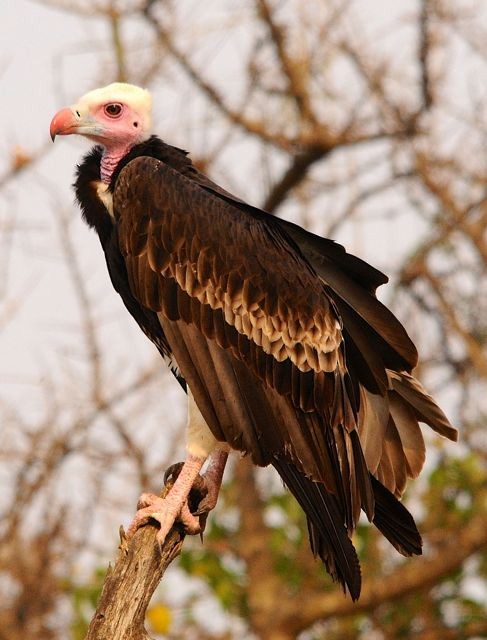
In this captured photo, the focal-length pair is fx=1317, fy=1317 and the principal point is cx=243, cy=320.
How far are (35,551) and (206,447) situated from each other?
6656 millimetres

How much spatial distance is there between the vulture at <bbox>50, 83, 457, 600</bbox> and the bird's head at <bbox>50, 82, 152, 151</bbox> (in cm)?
17

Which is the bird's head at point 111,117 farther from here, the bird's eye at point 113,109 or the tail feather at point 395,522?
the tail feather at point 395,522

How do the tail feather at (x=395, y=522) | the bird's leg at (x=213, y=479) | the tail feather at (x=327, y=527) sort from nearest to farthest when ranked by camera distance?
1. the tail feather at (x=327, y=527)
2. the bird's leg at (x=213, y=479)
3. the tail feather at (x=395, y=522)

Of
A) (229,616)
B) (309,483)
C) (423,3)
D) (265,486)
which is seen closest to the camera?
(309,483)

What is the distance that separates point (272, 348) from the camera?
7.41 meters

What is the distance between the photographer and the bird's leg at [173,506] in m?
6.73

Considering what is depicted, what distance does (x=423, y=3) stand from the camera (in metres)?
14.4

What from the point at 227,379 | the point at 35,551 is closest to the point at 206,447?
the point at 227,379

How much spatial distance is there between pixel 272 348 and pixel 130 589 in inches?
65.9

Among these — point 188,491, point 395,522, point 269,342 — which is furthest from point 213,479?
point 395,522

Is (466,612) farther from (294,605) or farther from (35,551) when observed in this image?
(35,551)

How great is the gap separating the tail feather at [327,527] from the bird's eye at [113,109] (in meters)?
2.42

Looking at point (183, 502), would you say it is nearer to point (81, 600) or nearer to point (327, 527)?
point (327, 527)

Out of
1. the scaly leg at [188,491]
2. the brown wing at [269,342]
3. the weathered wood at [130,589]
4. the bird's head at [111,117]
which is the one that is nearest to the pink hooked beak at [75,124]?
the bird's head at [111,117]
